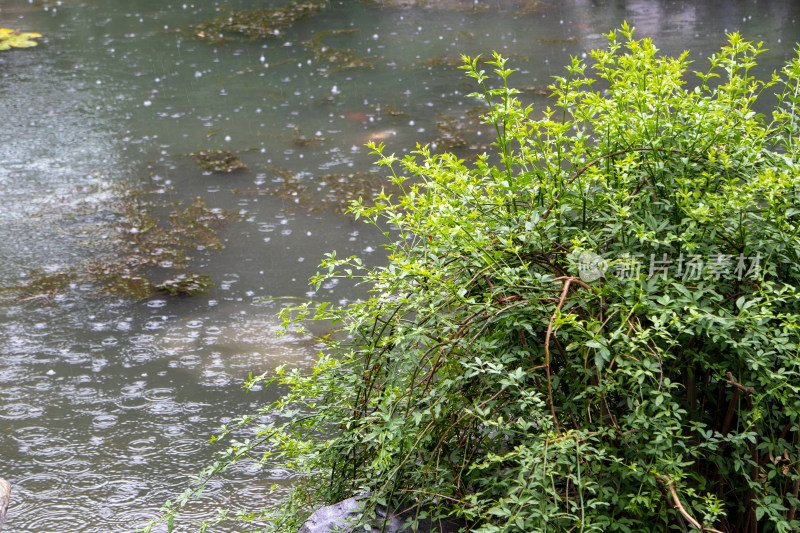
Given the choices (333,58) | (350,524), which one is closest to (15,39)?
(333,58)

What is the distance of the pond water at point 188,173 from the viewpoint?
4172 mm

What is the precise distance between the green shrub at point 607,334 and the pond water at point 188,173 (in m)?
1.71

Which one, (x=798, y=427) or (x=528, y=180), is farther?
(x=528, y=180)

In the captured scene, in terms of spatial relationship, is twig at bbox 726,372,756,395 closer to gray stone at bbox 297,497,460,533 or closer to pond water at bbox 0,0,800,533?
gray stone at bbox 297,497,460,533

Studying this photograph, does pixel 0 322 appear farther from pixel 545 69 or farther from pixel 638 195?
pixel 545 69

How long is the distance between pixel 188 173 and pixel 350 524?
5651 mm

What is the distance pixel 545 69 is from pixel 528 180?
26.0 feet

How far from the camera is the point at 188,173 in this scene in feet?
23.8

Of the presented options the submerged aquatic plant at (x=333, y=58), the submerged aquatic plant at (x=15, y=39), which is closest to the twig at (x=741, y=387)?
the submerged aquatic plant at (x=333, y=58)

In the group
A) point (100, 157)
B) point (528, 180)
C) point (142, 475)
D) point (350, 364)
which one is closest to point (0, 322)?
point (142, 475)

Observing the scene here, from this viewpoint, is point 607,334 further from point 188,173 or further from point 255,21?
point 255,21

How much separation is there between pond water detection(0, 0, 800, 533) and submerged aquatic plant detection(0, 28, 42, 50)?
0.24 metres

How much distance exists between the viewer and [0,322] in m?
5.21

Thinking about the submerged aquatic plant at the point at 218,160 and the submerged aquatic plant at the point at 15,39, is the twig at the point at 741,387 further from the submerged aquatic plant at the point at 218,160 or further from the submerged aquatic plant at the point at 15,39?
the submerged aquatic plant at the point at 15,39
